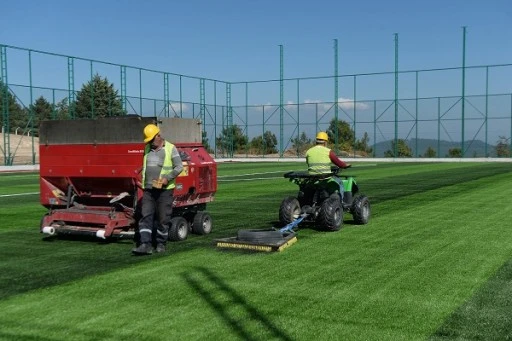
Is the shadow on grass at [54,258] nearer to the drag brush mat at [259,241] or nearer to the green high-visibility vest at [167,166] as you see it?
the drag brush mat at [259,241]

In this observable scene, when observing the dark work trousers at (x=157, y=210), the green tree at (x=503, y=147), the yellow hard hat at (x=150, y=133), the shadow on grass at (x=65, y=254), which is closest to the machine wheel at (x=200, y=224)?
the shadow on grass at (x=65, y=254)

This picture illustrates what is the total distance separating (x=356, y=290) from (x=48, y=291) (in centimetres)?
336

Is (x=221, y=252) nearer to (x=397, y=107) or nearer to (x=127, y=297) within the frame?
(x=127, y=297)

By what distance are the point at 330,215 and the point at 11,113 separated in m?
31.4

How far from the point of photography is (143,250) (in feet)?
27.9

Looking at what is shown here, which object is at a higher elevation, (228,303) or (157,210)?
(157,210)

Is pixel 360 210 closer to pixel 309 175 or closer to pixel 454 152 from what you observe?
pixel 309 175

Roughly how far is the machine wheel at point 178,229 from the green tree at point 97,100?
112ft

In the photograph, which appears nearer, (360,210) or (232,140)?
(360,210)

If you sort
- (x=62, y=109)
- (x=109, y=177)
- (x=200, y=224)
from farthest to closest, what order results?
(x=62, y=109) < (x=200, y=224) < (x=109, y=177)

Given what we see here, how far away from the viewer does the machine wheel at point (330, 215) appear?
10398mm

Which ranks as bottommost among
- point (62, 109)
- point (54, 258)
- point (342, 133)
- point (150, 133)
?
point (54, 258)

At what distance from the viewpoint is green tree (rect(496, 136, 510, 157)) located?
161ft

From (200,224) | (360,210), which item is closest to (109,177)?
(200,224)
